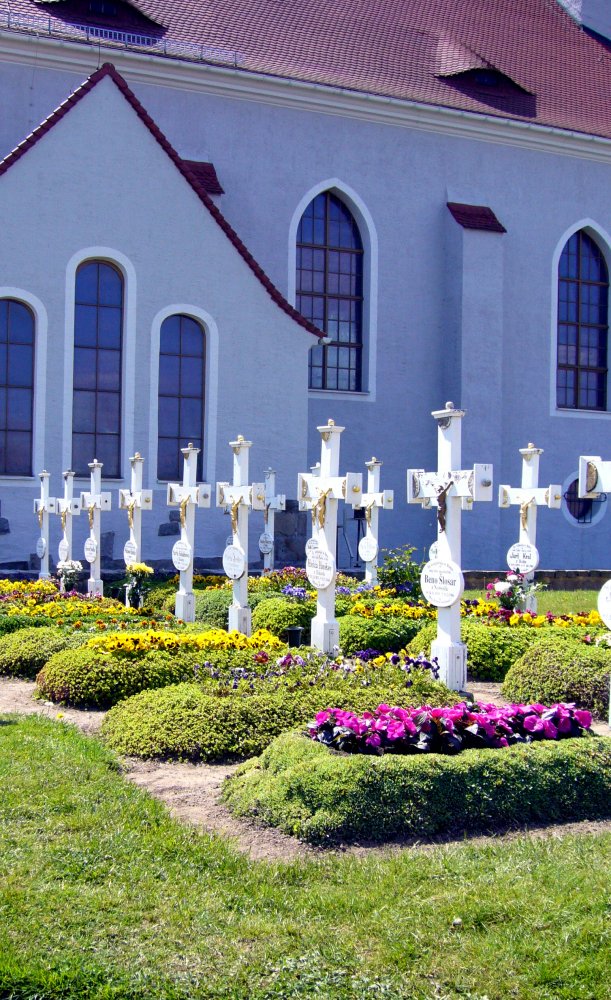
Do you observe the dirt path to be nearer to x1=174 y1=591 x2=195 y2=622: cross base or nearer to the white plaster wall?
x1=174 y1=591 x2=195 y2=622: cross base

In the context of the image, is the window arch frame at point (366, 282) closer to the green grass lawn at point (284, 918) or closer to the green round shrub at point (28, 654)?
the green round shrub at point (28, 654)

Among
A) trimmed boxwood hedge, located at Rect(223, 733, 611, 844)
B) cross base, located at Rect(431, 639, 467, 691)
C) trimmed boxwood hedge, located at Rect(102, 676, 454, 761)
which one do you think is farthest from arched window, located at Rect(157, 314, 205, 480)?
trimmed boxwood hedge, located at Rect(223, 733, 611, 844)

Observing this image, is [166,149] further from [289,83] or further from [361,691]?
[361,691]

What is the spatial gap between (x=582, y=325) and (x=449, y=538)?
66.4 ft

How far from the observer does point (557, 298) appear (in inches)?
1102

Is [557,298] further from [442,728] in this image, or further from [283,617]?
[442,728]

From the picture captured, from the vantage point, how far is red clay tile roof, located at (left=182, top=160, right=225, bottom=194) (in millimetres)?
23031

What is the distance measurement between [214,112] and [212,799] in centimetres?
2019

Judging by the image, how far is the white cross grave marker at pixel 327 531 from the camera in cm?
1075

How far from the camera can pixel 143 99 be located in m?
23.3

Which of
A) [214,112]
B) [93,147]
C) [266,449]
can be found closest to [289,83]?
[214,112]

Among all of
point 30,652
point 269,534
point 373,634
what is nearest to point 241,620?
point 373,634

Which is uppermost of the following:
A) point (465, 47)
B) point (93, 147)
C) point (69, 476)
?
point (465, 47)

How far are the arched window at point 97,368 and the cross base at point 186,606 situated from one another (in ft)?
23.7
